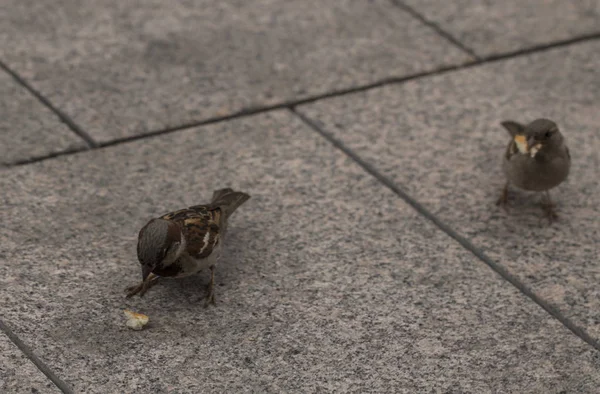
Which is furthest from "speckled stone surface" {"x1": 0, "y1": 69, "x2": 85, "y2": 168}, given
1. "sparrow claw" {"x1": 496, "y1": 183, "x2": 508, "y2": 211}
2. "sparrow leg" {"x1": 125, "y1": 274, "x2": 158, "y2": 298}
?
"sparrow claw" {"x1": 496, "y1": 183, "x2": 508, "y2": 211}

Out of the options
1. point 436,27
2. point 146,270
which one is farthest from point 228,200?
point 436,27

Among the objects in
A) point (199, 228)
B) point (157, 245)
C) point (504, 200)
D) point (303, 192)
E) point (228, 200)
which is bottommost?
point (504, 200)

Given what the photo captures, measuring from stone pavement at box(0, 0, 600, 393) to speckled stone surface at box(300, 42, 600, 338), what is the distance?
18 millimetres

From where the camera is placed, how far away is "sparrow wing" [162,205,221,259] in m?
5.29

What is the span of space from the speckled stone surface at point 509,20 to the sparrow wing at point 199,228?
3.21 m

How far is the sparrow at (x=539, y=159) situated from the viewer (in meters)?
6.08

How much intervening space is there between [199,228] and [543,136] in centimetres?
214

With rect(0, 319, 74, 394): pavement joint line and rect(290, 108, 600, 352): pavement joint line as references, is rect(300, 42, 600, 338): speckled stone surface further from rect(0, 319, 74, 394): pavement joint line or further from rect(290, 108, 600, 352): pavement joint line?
rect(0, 319, 74, 394): pavement joint line

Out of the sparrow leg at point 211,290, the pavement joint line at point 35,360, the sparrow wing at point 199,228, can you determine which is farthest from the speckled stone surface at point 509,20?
the pavement joint line at point 35,360

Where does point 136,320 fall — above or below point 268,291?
above

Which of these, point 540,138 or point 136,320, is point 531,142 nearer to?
point 540,138

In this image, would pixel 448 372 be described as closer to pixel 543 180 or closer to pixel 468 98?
pixel 543 180

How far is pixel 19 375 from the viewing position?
471 centimetres

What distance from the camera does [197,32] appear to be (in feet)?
25.9
